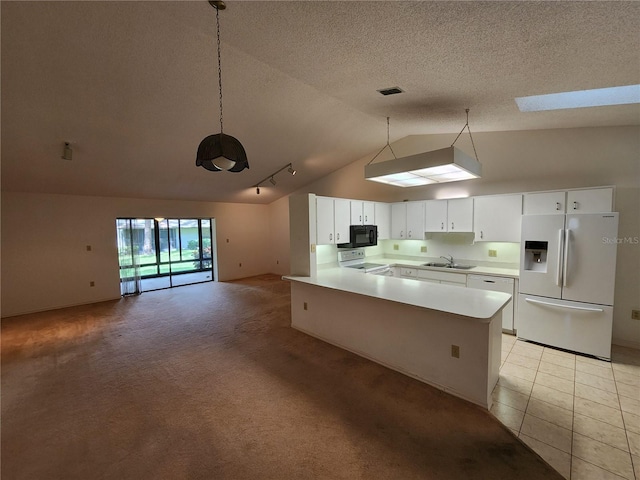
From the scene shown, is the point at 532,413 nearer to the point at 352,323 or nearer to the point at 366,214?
the point at 352,323

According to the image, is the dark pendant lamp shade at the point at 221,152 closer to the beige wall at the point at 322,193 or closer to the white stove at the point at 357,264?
the white stove at the point at 357,264

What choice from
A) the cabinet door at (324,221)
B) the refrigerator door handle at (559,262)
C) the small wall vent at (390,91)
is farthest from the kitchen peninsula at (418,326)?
the small wall vent at (390,91)

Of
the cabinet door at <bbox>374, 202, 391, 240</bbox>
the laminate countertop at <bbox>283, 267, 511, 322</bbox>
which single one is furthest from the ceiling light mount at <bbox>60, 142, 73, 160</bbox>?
the cabinet door at <bbox>374, 202, 391, 240</bbox>

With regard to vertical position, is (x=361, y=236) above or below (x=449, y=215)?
below

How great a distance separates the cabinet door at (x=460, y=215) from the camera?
4.61m

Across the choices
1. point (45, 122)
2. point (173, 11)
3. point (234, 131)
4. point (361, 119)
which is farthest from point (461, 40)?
point (45, 122)

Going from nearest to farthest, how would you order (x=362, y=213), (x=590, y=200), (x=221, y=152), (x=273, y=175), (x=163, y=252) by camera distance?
(x=221, y=152) < (x=590, y=200) < (x=362, y=213) < (x=273, y=175) < (x=163, y=252)

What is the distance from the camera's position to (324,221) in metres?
4.34

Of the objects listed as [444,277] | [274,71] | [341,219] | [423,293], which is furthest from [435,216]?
[274,71]

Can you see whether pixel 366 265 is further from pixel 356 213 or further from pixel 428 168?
pixel 428 168

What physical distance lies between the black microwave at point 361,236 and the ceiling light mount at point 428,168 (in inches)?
66.5

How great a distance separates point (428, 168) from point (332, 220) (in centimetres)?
209

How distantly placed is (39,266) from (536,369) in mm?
8353

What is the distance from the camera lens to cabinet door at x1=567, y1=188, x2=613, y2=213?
341cm
